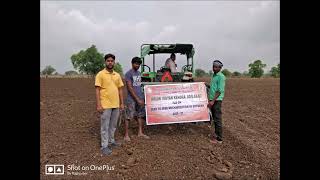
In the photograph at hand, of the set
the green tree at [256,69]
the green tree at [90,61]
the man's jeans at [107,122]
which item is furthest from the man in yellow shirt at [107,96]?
the green tree at [256,69]

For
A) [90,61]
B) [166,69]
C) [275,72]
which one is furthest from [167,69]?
[275,72]

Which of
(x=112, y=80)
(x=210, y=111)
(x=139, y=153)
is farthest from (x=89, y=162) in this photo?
(x=210, y=111)

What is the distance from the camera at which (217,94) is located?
6238mm

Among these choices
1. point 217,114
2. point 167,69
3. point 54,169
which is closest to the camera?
point 54,169

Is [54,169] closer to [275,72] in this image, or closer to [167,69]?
[167,69]

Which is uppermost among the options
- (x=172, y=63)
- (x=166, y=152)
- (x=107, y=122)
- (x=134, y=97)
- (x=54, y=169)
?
(x=172, y=63)

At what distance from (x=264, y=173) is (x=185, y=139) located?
192 cm

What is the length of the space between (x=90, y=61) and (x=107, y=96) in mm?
62894

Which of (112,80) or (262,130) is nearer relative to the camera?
(112,80)

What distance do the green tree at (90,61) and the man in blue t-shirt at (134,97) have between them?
60154 mm

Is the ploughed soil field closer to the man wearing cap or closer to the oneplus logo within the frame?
the oneplus logo

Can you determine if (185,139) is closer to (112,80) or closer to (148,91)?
(148,91)

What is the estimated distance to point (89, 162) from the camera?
17.5 feet

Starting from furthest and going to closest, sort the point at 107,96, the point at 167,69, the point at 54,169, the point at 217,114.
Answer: the point at 167,69
the point at 217,114
the point at 107,96
the point at 54,169
